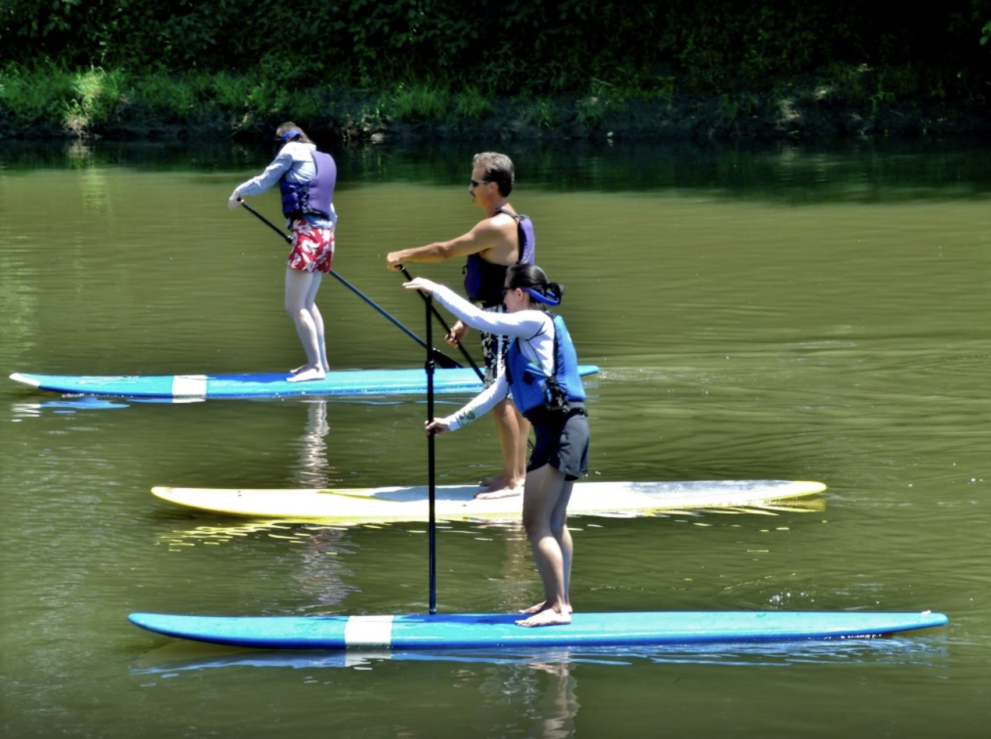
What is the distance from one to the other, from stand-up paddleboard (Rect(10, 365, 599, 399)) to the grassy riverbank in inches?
747

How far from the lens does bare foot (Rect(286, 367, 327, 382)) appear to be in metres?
11.0

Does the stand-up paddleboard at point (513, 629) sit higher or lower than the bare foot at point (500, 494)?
lower

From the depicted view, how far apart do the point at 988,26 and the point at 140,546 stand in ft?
73.1

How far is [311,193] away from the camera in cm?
1045

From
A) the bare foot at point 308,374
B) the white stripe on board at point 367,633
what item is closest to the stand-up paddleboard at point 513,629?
the white stripe on board at point 367,633

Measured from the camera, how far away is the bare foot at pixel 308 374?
1103 centimetres

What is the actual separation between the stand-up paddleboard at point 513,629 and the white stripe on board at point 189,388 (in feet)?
14.6

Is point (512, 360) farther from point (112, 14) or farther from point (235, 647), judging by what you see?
point (112, 14)

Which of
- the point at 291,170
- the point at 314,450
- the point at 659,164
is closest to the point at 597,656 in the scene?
the point at 314,450

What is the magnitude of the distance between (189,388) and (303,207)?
1.42m

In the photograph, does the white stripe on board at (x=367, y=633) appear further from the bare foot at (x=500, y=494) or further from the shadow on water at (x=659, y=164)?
the shadow on water at (x=659, y=164)

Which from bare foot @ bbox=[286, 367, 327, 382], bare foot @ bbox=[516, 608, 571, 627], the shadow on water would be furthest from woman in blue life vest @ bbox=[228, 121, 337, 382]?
the shadow on water

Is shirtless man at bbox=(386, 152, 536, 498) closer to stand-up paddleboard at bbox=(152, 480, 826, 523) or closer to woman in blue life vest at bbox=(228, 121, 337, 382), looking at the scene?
stand-up paddleboard at bbox=(152, 480, 826, 523)

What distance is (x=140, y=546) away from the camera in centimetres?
774
